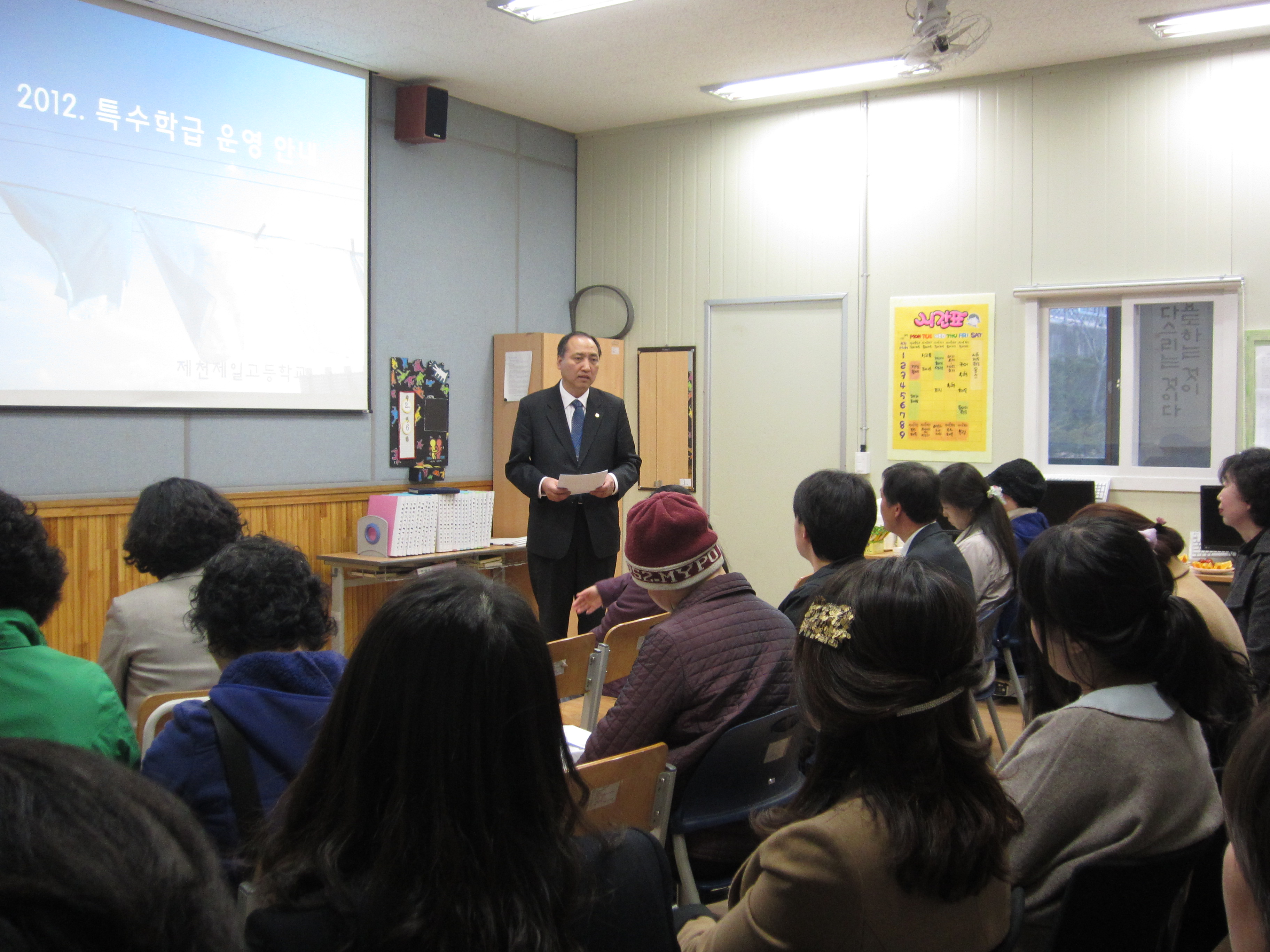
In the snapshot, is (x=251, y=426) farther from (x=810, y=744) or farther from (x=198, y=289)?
(x=810, y=744)

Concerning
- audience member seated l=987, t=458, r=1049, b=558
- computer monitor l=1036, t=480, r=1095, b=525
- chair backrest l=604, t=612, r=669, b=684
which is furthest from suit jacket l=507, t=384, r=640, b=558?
computer monitor l=1036, t=480, r=1095, b=525

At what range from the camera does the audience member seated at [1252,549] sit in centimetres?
281

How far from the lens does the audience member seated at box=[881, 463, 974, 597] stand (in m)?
3.31

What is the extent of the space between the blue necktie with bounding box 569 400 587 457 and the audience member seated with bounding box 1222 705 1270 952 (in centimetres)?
424

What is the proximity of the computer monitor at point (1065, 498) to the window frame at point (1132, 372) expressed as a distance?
165mm

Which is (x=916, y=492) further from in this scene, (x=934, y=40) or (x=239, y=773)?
(x=239, y=773)

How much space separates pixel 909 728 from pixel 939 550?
85.4 inches

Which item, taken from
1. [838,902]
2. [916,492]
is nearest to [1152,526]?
[916,492]

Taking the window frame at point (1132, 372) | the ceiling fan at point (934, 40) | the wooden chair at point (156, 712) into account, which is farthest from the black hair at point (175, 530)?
the window frame at point (1132, 372)

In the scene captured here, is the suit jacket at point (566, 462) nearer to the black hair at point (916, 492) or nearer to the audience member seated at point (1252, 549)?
the black hair at point (916, 492)

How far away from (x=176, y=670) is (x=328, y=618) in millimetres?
597

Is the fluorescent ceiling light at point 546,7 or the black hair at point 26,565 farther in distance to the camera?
the fluorescent ceiling light at point 546,7

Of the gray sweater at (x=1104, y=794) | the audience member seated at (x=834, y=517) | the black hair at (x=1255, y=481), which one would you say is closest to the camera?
the gray sweater at (x=1104, y=794)

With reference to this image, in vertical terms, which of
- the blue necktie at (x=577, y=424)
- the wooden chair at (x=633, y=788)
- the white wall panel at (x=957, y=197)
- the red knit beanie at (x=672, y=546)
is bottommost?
the wooden chair at (x=633, y=788)
